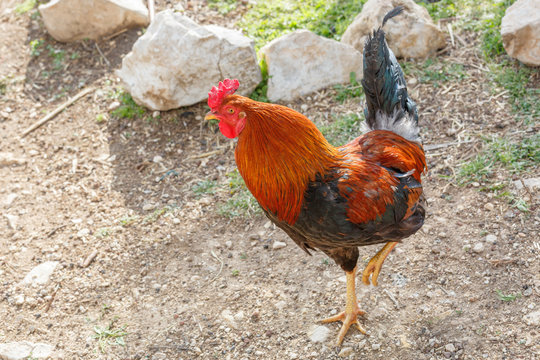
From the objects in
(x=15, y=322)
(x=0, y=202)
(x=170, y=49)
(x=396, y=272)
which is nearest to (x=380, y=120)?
(x=396, y=272)

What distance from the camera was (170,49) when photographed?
6.00 metres

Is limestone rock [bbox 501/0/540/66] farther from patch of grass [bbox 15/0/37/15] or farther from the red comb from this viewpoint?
patch of grass [bbox 15/0/37/15]

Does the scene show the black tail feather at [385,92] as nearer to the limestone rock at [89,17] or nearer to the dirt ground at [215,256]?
the dirt ground at [215,256]

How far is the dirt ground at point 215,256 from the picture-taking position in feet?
13.2

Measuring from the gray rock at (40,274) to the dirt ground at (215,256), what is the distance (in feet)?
0.24

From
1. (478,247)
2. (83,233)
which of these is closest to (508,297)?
(478,247)

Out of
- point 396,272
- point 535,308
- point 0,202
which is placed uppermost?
point 535,308

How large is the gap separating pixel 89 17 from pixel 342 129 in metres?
4.07

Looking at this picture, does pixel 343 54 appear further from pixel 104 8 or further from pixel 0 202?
pixel 0 202

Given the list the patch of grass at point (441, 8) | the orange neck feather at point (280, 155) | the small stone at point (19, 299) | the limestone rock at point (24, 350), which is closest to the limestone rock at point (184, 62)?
the patch of grass at point (441, 8)

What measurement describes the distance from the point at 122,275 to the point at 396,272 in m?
2.43

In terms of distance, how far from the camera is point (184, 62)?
5973 mm

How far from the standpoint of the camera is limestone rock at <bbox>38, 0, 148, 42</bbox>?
7324mm

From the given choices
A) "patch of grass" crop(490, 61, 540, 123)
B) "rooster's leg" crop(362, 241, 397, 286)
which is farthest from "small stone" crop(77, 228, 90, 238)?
"patch of grass" crop(490, 61, 540, 123)
